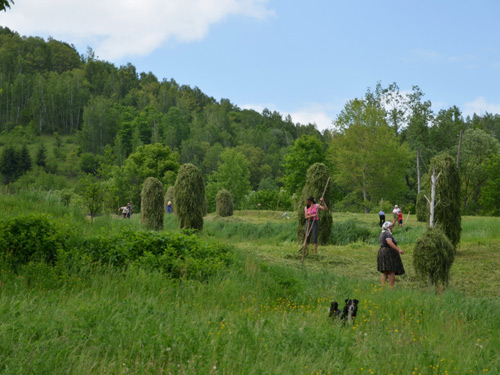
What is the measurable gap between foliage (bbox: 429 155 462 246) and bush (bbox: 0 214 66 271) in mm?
11318

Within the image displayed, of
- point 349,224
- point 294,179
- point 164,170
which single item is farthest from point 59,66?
point 349,224

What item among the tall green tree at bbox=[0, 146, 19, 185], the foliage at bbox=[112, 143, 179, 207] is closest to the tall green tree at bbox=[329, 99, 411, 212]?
the foliage at bbox=[112, 143, 179, 207]

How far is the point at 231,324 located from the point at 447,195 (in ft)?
37.5

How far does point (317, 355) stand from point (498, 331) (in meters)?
3.26

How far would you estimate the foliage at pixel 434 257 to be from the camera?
1004cm

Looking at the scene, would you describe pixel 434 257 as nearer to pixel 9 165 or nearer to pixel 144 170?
pixel 144 170

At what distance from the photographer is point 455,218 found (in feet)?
50.8

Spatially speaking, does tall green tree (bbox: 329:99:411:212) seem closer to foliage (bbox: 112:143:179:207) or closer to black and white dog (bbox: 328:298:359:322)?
foliage (bbox: 112:143:179:207)

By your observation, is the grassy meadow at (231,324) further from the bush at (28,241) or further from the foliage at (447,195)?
the foliage at (447,195)

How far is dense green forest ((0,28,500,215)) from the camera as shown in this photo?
46.2 meters

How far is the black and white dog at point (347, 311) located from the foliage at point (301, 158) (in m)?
39.8

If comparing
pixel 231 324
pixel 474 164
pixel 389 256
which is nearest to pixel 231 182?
pixel 474 164

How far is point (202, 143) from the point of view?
313ft

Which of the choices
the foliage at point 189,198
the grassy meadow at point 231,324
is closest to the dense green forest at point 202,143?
the foliage at point 189,198
